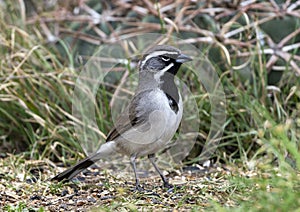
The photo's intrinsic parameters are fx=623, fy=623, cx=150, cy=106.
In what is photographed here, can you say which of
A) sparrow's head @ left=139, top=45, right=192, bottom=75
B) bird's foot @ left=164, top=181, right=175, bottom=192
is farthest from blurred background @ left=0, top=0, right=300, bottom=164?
sparrow's head @ left=139, top=45, right=192, bottom=75

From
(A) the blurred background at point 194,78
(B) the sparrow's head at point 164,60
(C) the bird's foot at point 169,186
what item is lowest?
(C) the bird's foot at point 169,186

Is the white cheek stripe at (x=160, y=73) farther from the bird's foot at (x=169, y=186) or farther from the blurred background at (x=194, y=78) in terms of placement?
the blurred background at (x=194, y=78)

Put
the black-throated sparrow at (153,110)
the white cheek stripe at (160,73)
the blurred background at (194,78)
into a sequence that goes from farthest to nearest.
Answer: the blurred background at (194,78) → the white cheek stripe at (160,73) → the black-throated sparrow at (153,110)

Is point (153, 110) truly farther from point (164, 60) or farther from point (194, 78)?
point (194, 78)

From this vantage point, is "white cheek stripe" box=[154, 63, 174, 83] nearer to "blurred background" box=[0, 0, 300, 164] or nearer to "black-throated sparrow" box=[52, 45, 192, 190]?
"black-throated sparrow" box=[52, 45, 192, 190]

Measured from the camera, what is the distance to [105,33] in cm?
715

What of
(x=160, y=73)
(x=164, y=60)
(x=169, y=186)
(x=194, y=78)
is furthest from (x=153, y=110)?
(x=194, y=78)

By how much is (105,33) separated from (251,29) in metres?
1.78

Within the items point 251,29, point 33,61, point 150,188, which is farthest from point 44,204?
point 251,29

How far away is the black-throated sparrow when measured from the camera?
4301 mm

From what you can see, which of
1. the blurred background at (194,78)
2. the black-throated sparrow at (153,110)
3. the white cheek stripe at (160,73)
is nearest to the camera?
the black-throated sparrow at (153,110)

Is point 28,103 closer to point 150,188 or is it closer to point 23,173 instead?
point 23,173

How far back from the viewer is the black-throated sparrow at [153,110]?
4301mm

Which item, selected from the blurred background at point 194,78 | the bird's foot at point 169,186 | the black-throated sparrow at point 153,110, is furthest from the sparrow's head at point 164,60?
the blurred background at point 194,78
